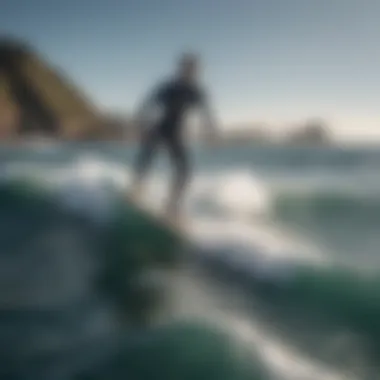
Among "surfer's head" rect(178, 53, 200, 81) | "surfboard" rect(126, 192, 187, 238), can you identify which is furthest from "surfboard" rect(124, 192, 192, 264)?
"surfer's head" rect(178, 53, 200, 81)

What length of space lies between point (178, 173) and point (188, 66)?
9.9 inches

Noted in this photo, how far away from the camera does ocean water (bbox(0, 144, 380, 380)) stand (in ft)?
3.74

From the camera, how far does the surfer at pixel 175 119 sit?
1215 mm

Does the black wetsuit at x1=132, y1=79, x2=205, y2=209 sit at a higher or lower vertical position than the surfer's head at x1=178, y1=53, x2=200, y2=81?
lower

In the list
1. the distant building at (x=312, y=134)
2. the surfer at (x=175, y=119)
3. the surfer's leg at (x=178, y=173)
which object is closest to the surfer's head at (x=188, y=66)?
the surfer at (x=175, y=119)

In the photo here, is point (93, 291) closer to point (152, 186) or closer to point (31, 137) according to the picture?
point (152, 186)

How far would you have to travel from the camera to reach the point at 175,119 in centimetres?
123

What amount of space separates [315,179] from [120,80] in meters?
0.52

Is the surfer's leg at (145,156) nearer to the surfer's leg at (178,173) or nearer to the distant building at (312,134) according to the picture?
the surfer's leg at (178,173)

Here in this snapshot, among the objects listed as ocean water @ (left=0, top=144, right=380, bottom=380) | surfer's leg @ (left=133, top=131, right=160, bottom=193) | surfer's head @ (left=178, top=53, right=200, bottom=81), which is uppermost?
surfer's head @ (left=178, top=53, right=200, bottom=81)

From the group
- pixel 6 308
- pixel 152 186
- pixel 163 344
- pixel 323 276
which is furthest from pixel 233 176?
pixel 6 308

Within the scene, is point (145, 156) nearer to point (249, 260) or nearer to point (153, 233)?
point (153, 233)

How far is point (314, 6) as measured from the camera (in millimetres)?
1272

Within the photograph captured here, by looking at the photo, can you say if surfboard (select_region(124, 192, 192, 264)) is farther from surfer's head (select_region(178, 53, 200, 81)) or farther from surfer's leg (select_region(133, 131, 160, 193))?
surfer's head (select_region(178, 53, 200, 81))
